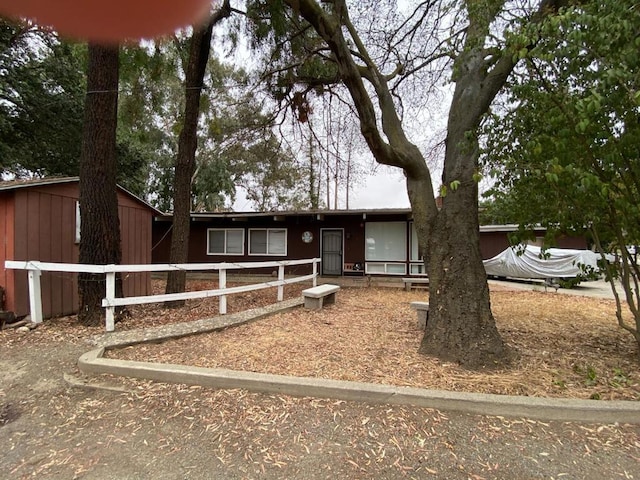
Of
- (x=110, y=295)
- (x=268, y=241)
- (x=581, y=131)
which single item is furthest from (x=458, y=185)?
(x=268, y=241)

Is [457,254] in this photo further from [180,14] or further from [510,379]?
[180,14]

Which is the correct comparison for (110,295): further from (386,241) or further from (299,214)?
(386,241)

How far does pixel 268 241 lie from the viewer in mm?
14375

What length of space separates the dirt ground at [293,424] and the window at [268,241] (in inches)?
379

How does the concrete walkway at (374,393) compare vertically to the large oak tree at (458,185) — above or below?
below

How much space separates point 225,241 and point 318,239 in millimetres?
3857

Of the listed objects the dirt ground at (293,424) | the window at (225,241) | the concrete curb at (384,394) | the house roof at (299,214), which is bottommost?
the dirt ground at (293,424)

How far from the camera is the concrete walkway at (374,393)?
2.80 meters

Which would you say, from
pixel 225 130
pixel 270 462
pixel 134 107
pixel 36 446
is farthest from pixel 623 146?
pixel 225 130

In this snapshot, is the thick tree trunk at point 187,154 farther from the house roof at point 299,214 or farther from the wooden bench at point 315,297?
the house roof at point 299,214

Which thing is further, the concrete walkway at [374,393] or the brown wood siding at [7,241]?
the brown wood siding at [7,241]

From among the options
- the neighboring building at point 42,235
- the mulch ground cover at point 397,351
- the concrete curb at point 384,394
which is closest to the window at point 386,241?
the mulch ground cover at point 397,351

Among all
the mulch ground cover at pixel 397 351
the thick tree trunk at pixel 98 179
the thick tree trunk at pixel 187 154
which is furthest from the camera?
the thick tree trunk at pixel 187 154

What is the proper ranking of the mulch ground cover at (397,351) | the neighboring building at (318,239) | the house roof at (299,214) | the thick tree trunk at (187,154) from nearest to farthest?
1. the mulch ground cover at (397,351)
2. the thick tree trunk at (187,154)
3. the house roof at (299,214)
4. the neighboring building at (318,239)
